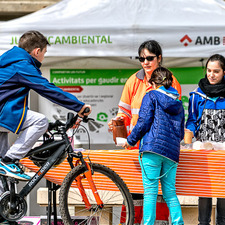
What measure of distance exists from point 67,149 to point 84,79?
2984mm

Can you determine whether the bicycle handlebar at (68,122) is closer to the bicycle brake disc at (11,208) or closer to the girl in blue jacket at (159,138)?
the girl in blue jacket at (159,138)

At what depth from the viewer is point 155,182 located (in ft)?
12.2

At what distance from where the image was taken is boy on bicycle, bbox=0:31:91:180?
3502mm

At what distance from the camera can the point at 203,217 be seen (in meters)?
4.02

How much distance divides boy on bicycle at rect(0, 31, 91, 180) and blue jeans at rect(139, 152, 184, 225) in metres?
0.68

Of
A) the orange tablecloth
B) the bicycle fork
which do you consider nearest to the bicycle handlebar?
the bicycle fork

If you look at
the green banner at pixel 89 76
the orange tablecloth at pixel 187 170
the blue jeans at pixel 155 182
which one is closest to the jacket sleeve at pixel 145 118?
the blue jeans at pixel 155 182

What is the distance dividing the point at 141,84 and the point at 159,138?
731 mm

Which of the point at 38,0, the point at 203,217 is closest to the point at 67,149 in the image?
the point at 203,217

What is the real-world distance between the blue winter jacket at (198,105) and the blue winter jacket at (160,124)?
49cm

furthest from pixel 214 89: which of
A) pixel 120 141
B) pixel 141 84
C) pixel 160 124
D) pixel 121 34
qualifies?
pixel 121 34

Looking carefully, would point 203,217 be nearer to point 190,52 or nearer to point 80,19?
point 190,52

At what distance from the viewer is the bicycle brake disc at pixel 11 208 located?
3.53 meters

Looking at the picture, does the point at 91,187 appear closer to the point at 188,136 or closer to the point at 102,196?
the point at 102,196
